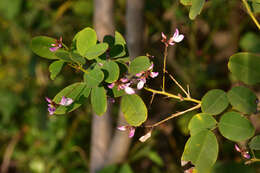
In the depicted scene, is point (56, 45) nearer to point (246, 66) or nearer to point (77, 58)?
point (77, 58)

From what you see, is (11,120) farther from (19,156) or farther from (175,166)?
(175,166)

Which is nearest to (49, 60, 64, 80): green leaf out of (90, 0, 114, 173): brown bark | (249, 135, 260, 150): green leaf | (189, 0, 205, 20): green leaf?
(189, 0, 205, 20): green leaf

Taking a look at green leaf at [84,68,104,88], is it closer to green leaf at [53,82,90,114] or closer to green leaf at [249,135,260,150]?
green leaf at [53,82,90,114]

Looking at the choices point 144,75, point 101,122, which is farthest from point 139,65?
point 101,122

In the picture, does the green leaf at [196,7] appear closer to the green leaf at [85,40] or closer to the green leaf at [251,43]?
the green leaf at [85,40]

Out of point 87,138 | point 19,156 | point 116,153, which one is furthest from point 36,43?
point 19,156

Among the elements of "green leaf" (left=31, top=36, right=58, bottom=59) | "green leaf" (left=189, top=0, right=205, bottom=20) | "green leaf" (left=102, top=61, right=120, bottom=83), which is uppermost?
"green leaf" (left=189, top=0, right=205, bottom=20)

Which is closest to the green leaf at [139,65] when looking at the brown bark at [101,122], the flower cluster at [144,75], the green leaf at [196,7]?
the flower cluster at [144,75]
